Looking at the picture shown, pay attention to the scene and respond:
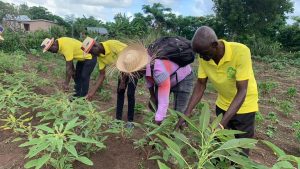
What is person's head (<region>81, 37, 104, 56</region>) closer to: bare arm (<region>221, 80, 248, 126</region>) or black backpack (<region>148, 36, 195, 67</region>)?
black backpack (<region>148, 36, 195, 67</region>)

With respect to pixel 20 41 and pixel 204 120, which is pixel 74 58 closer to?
pixel 204 120

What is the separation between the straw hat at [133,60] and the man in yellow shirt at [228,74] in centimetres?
46

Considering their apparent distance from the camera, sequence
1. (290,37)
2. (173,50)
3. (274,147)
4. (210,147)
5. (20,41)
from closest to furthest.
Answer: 1. (274,147)
2. (210,147)
3. (173,50)
4. (20,41)
5. (290,37)

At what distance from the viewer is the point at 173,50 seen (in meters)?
3.23

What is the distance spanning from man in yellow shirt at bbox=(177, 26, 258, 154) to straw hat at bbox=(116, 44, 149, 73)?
455 mm

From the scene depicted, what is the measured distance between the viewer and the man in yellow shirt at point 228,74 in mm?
2369

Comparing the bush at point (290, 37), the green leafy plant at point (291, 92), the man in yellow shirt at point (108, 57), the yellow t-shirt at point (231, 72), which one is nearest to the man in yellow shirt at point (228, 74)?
the yellow t-shirt at point (231, 72)

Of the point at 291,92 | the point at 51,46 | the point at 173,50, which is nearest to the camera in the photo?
the point at 173,50

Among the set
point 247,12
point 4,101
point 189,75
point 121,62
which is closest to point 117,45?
point 189,75

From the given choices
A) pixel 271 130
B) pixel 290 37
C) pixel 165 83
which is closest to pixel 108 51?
pixel 165 83

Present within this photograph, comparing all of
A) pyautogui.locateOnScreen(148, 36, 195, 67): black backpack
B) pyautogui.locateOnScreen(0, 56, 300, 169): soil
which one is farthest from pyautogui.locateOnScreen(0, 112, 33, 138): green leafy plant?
pyautogui.locateOnScreen(148, 36, 195, 67): black backpack

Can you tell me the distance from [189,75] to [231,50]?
1059 millimetres

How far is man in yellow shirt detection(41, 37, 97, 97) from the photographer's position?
205 inches

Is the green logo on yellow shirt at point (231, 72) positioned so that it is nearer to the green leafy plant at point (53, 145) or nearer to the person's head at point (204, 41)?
the person's head at point (204, 41)
